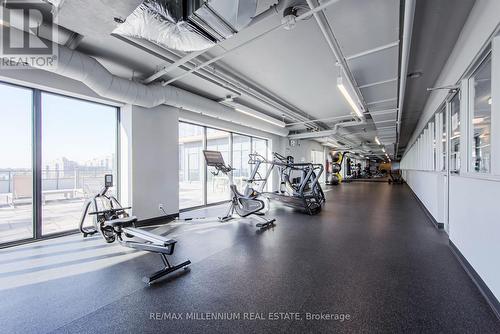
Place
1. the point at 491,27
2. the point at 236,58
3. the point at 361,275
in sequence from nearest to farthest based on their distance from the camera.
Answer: the point at 491,27 → the point at 361,275 → the point at 236,58

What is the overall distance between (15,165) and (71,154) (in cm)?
75

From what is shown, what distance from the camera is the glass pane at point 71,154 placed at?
3.63 metres

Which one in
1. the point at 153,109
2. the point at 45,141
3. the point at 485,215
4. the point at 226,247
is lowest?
the point at 226,247

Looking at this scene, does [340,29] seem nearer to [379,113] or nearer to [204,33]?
[204,33]

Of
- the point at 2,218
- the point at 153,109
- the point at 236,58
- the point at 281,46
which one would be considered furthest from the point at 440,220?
the point at 2,218

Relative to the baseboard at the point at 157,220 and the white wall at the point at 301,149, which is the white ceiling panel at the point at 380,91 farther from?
A: the baseboard at the point at 157,220

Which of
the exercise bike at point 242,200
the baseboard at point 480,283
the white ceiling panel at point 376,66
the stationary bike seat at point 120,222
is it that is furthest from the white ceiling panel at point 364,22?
the stationary bike seat at point 120,222

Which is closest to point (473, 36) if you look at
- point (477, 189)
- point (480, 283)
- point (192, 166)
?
point (477, 189)

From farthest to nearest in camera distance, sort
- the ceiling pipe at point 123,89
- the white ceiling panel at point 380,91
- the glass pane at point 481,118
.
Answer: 1. the white ceiling panel at point 380,91
2. the ceiling pipe at point 123,89
3. the glass pane at point 481,118

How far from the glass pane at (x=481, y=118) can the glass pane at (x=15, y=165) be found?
613cm

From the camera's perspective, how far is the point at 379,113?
19.0 feet

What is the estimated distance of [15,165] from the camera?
10.8 feet

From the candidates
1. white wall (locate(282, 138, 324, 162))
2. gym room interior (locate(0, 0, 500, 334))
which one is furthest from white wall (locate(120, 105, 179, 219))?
white wall (locate(282, 138, 324, 162))

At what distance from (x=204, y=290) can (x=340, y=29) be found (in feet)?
11.1
